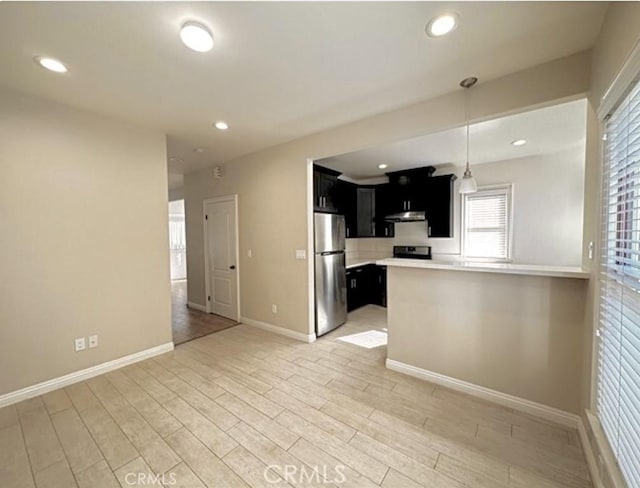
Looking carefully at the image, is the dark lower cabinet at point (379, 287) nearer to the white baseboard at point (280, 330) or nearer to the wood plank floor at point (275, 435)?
the white baseboard at point (280, 330)

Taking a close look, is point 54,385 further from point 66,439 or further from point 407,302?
point 407,302

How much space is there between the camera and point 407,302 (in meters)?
2.80

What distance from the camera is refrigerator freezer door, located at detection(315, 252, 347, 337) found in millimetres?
3789

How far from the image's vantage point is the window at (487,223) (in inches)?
180

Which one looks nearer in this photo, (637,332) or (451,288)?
(637,332)

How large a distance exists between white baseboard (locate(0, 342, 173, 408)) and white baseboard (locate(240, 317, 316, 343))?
1.22 metres

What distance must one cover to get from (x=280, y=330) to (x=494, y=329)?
273 centimetres

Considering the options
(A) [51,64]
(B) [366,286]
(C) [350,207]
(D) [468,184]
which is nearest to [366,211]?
(C) [350,207]

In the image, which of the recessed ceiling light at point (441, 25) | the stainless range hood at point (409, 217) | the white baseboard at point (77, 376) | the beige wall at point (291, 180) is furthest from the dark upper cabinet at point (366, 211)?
the white baseboard at point (77, 376)

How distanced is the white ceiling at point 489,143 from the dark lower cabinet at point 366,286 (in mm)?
2004

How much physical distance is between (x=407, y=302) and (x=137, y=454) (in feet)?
8.28

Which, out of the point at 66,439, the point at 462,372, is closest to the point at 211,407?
the point at 66,439

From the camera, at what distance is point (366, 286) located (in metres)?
5.42

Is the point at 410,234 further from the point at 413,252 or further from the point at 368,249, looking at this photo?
the point at 368,249
